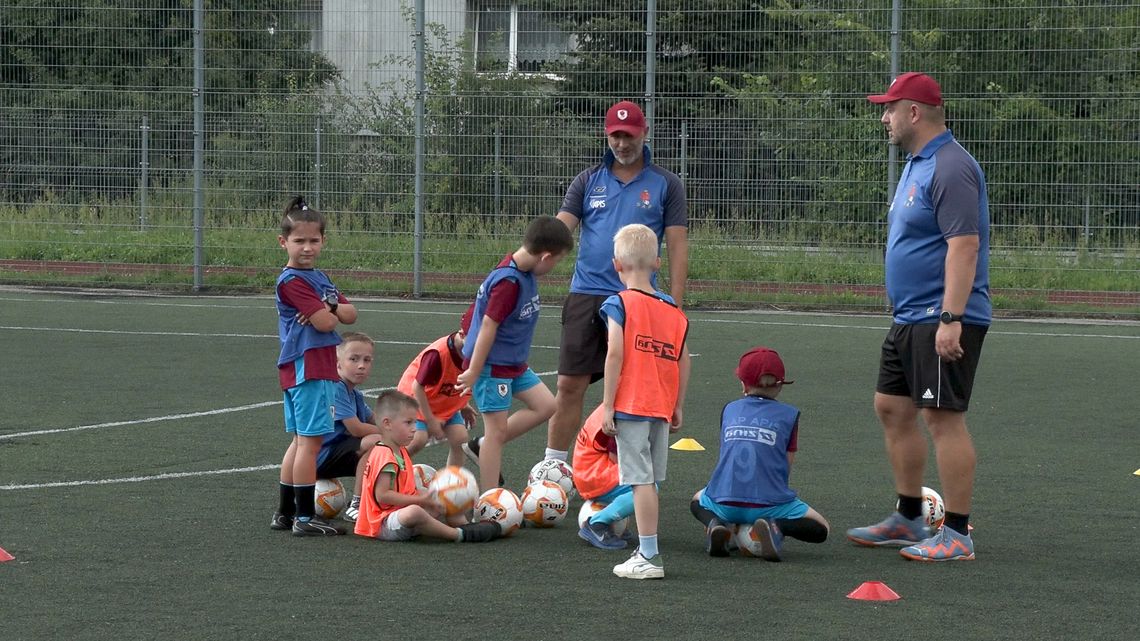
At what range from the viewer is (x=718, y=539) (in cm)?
612

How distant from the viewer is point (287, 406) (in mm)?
6715

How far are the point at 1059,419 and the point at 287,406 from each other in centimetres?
543

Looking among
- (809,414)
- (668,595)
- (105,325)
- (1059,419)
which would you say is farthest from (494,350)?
(105,325)

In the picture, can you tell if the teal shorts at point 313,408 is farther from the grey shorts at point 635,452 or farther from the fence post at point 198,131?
the fence post at point 198,131

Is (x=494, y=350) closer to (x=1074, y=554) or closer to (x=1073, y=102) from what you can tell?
(x=1074, y=554)

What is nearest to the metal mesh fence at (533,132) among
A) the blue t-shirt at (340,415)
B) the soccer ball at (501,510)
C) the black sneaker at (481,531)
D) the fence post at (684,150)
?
the fence post at (684,150)

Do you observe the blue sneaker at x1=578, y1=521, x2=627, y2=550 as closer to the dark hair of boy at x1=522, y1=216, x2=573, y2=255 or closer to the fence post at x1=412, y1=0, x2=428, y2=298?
the dark hair of boy at x1=522, y1=216, x2=573, y2=255

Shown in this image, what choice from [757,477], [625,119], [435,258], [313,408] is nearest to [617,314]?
[757,477]

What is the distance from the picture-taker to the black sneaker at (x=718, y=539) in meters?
6.11

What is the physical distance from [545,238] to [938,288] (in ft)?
5.46

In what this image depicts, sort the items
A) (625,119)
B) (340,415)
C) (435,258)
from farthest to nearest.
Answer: (435,258) < (625,119) < (340,415)

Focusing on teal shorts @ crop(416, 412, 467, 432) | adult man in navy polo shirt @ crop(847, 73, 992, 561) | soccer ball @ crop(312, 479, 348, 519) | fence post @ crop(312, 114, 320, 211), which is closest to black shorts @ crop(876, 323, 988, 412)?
adult man in navy polo shirt @ crop(847, 73, 992, 561)

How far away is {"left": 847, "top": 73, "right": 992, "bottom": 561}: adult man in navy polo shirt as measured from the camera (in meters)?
6.02

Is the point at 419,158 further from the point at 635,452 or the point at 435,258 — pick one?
the point at 635,452
